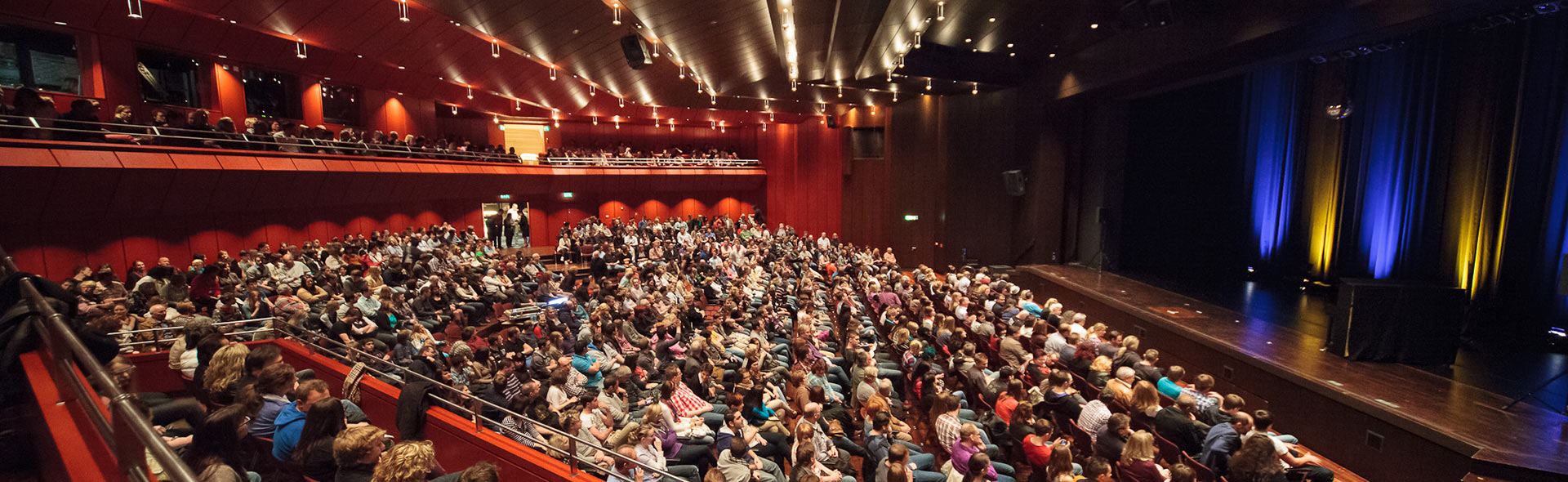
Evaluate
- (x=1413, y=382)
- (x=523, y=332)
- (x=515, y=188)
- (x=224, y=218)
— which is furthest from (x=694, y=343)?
(x=515, y=188)

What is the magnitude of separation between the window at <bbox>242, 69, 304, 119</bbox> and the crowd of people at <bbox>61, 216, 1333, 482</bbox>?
4657 mm

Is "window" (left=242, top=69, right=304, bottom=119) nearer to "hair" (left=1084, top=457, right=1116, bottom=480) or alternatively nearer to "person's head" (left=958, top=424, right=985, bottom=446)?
"person's head" (left=958, top=424, right=985, bottom=446)

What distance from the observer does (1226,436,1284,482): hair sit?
414cm

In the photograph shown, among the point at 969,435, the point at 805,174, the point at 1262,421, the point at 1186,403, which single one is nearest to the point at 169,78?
the point at 969,435

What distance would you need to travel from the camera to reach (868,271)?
1290cm

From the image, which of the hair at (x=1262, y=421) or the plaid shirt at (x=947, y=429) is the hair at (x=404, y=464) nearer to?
the plaid shirt at (x=947, y=429)

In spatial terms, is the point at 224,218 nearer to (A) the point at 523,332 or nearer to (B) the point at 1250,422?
(A) the point at 523,332

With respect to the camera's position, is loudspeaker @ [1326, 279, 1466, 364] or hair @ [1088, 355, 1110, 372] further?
loudspeaker @ [1326, 279, 1466, 364]

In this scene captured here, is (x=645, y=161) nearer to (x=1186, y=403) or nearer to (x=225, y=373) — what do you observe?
(x=225, y=373)

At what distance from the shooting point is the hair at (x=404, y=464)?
8.50 feet

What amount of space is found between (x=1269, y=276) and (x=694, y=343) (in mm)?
11090

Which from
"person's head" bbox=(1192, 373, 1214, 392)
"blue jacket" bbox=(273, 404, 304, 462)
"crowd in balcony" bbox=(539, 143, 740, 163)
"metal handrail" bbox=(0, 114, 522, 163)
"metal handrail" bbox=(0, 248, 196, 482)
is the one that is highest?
"crowd in balcony" bbox=(539, 143, 740, 163)

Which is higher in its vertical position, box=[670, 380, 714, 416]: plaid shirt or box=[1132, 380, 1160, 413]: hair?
box=[1132, 380, 1160, 413]: hair

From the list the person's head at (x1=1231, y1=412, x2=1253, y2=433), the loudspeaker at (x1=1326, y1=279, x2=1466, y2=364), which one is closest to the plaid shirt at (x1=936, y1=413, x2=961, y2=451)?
the person's head at (x1=1231, y1=412, x2=1253, y2=433)
